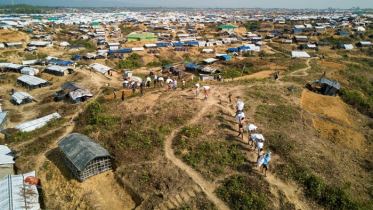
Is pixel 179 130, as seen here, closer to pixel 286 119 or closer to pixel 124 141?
pixel 124 141

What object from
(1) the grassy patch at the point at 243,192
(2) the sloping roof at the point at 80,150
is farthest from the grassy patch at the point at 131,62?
(1) the grassy patch at the point at 243,192

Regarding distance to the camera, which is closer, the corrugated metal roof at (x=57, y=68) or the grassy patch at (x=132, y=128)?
the grassy patch at (x=132, y=128)

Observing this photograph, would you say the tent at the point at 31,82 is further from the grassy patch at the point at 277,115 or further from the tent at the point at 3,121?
the grassy patch at the point at 277,115

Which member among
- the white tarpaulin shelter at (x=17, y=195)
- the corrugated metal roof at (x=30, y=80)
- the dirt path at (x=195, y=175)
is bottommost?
the white tarpaulin shelter at (x=17, y=195)

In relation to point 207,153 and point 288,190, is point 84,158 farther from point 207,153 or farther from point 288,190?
point 288,190

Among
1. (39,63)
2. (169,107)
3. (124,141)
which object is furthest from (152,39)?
(124,141)

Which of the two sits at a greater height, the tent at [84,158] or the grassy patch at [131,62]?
the grassy patch at [131,62]

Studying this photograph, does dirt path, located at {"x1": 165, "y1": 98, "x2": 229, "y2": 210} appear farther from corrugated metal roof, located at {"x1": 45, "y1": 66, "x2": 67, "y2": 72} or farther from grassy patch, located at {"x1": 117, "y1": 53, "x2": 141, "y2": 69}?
grassy patch, located at {"x1": 117, "y1": 53, "x2": 141, "y2": 69}
